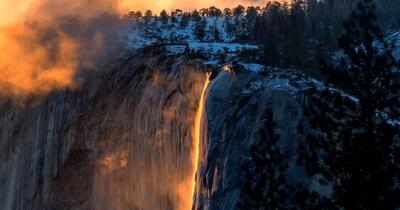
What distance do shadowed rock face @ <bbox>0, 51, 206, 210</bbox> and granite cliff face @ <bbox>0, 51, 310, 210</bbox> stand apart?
0.08 metres

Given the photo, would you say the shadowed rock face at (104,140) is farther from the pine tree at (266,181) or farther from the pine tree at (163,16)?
the pine tree at (163,16)

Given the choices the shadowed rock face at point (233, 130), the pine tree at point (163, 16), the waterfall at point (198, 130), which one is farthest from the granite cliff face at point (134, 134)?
the pine tree at point (163, 16)

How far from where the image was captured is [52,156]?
45781 millimetres

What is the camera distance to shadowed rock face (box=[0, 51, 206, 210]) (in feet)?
130

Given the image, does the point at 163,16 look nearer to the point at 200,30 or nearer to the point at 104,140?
the point at 200,30

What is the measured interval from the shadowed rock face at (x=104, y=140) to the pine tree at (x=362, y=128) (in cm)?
1811

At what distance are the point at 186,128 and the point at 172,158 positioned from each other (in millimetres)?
2273

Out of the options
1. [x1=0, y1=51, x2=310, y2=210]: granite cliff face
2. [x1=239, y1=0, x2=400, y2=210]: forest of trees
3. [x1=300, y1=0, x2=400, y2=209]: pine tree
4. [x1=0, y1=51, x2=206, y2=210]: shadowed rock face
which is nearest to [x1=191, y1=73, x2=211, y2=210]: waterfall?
[x1=0, y1=51, x2=310, y2=210]: granite cliff face

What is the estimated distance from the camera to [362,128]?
2019 cm

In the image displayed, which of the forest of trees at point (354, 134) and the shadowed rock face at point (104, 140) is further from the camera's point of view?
the shadowed rock face at point (104, 140)

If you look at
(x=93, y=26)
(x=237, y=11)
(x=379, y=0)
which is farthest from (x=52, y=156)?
(x=237, y=11)

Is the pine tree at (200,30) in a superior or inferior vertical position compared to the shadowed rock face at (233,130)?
superior

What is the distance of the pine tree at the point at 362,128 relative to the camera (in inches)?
752

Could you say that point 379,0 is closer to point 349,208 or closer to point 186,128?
point 186,128
